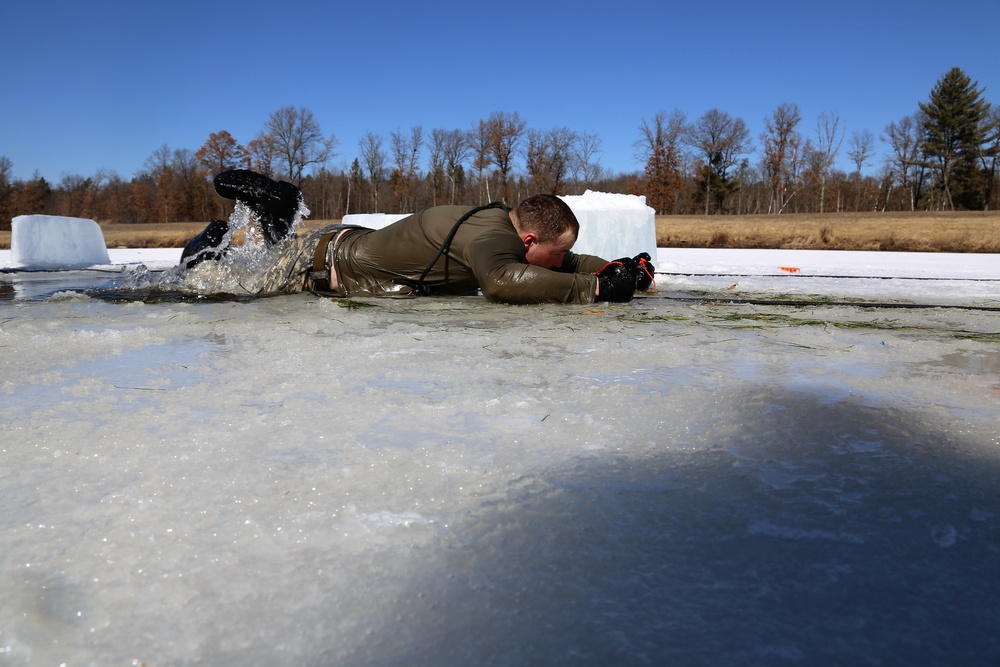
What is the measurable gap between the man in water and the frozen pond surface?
5.30 feet

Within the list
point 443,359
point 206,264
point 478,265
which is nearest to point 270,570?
point 443,359

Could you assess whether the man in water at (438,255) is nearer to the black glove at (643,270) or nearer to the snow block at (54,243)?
the black glove at (643,270)

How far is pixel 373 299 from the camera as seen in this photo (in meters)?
4.43

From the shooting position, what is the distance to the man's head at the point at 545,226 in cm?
388

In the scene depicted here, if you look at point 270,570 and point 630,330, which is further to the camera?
point 630,330

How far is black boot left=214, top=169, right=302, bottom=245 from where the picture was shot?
4797 mm

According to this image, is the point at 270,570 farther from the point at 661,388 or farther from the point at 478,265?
the point at 478,265

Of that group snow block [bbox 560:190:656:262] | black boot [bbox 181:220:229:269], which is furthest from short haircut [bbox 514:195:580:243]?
snow block [bbox 560:190:656:262]

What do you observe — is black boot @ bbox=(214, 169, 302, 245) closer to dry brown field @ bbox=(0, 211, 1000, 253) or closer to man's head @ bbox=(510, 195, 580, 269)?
man's head @ bbox=(510, 195, 580, 269)

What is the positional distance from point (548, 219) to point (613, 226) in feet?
10.4

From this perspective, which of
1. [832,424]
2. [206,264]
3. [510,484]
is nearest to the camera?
[510,484]

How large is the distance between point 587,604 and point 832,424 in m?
1.00

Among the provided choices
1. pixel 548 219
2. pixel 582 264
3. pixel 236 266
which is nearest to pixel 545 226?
pixel 548 219

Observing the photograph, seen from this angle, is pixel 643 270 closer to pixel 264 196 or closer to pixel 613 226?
pixel 613 226
